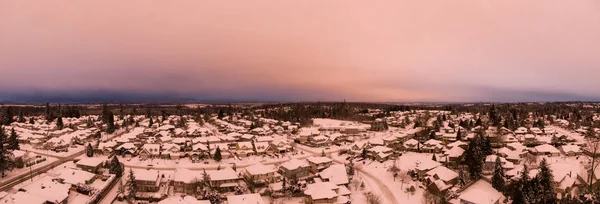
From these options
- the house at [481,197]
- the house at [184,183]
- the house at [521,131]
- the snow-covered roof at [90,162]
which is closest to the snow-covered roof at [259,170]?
the house at [184,183]

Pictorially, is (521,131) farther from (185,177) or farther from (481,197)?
(185,177)

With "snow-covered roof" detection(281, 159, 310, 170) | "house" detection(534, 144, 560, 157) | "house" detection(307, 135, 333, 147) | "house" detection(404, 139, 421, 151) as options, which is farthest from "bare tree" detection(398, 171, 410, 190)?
"house" detection(307, 135, 333, 147)

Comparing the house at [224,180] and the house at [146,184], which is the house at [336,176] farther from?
the house at [146,184]

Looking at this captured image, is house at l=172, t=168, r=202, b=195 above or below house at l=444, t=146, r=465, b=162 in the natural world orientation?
below

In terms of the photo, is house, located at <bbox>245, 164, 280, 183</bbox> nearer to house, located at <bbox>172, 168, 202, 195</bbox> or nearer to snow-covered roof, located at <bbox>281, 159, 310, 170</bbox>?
snow-covered roof, located at <bbox>281, 159, 310, 170</bbox>

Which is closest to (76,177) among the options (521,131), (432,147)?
(432,147)

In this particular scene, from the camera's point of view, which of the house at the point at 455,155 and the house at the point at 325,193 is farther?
the house at the point at 455,155

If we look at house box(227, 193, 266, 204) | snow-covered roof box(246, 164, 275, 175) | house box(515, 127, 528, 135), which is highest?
house box(515, 127, 528, 135)
